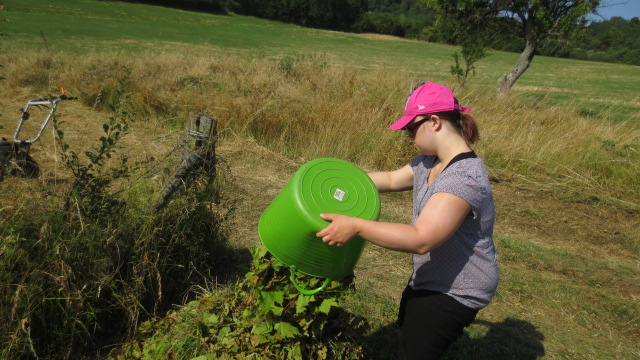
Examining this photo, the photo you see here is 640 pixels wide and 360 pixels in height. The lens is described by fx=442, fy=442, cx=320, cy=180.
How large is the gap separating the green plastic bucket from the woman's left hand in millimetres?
36

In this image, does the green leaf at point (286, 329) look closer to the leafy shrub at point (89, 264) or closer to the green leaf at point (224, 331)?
the green leaf at point (224, 331)

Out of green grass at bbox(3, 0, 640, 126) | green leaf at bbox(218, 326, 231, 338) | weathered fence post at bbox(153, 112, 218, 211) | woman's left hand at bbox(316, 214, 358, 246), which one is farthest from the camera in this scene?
green grass at bbox(3, 0, 640, 126)

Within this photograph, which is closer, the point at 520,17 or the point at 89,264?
the point at 89,264

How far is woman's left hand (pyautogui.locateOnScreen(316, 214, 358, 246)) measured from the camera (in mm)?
1525

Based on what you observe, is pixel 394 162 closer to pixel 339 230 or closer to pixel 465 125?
pixel 465 125

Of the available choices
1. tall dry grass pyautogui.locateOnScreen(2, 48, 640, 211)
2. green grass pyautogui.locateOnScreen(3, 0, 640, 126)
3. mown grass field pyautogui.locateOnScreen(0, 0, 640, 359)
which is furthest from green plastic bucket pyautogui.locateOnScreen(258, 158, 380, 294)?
green grass pyautogui.locateOnScreen(3, 0, 640, 126)

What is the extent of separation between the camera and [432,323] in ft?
5.90

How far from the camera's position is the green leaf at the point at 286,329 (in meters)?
1.88

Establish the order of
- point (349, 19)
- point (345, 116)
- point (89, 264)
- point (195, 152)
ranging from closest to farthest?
1. point (89, 264)
2. point (195, 152)
3. point (345, 116)
4. point (349, 19)

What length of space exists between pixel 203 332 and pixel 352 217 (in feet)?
3.96

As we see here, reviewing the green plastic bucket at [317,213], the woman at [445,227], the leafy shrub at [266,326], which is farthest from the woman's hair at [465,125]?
the leafy shrub at [266,326]

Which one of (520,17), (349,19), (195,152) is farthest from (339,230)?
(349,19)

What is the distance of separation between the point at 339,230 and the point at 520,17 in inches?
Result: 460

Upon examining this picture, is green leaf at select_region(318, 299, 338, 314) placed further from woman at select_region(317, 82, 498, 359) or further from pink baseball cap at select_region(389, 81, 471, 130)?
pink baseball cap at select_region(389, 81, 471, 130)
